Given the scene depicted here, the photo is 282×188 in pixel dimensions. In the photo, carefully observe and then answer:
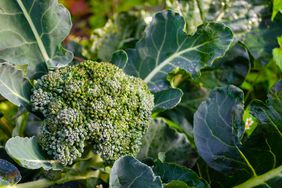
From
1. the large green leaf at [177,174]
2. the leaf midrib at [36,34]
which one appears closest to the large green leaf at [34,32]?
the leaf midrib at [36,34]

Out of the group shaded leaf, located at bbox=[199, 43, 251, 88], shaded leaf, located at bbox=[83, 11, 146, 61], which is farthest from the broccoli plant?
shaded leaf, located at bbox=[83, 11, 146, 61]

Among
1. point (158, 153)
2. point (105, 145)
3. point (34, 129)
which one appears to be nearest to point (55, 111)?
point (105, 145)

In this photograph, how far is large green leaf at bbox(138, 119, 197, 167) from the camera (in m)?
0.91

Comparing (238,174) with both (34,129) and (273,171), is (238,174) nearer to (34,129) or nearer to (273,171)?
(273,171)

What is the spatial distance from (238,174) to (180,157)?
111mm

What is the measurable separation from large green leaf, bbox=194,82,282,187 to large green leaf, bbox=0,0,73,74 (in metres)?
0.27

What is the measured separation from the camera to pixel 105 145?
0.79m

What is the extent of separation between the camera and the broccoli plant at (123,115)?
30.2 inches

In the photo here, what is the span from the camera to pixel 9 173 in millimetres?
756

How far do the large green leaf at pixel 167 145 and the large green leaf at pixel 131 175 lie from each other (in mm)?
176

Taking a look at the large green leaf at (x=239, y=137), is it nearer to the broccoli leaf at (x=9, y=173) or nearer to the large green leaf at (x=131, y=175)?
the large green leaf at (x=131, y=175)

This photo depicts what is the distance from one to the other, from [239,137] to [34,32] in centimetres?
40

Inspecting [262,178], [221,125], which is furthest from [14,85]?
[262,178]

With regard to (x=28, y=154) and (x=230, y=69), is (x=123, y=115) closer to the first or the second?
(x=28, y=154)
